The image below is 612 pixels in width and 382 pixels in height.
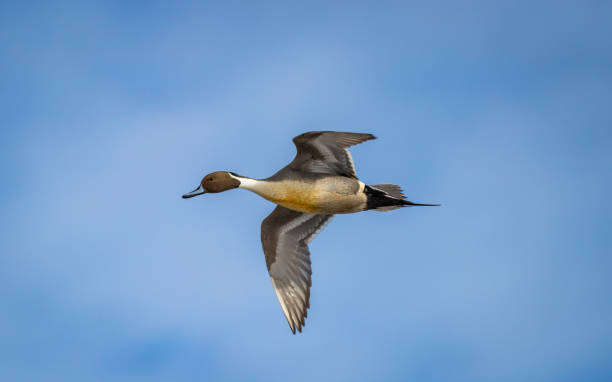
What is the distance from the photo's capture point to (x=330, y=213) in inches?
293

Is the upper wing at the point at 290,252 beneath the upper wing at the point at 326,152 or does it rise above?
beneath

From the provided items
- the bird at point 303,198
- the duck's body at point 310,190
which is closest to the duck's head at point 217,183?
the bird at point 303,198

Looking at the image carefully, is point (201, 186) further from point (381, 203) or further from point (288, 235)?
point (381, 203)

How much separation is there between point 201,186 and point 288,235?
1.14 meters

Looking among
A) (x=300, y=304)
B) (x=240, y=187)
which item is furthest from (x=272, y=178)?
(x=300, y=304)

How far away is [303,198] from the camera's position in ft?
Answer: 23.3

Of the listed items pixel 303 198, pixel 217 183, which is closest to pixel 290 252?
pixel 303 198

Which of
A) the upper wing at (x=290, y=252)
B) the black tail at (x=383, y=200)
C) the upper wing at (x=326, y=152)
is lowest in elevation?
the upper wing at (x=290, y=252)

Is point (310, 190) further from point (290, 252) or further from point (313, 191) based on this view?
point (290, 252)

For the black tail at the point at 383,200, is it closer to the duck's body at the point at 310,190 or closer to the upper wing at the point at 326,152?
the duck's body at the point at 310,190

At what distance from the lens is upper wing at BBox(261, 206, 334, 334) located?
25.2 feet

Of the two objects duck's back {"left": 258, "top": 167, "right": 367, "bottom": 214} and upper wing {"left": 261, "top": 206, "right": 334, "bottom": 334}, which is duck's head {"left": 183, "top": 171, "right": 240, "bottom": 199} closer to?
duck's back {"left": 258, "top": 167, "right": 367, "bottom": 214}

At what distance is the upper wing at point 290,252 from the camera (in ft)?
25.2

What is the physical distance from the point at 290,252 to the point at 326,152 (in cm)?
138
